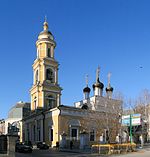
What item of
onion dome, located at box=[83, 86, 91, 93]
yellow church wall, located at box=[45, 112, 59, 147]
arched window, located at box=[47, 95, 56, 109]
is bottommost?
yellow church wall, located at box=[45, 112, 59, 147]

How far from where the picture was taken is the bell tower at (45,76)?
218ft

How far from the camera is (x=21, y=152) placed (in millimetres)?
42938

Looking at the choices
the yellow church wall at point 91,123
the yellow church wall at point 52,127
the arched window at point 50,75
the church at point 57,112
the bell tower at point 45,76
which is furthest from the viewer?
the arched window at point 50,75

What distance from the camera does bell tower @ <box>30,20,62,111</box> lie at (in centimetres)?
6631

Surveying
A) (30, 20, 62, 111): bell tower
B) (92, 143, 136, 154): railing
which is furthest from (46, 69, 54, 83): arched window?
(92, 143, 136, 154): railing

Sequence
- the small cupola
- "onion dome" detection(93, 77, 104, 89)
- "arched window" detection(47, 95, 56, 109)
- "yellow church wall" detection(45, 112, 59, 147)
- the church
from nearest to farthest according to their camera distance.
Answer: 1. the church
2. "yellow church wall" detection(45, 112, 59, 147)
3. "arched window" detection(47, 95, 56, 109)
4. the small cupola
5. "onion dome" detection(93, 77, 104, 89)

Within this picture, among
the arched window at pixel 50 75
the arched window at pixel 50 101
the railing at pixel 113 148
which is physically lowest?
the railing at pixel 113 148

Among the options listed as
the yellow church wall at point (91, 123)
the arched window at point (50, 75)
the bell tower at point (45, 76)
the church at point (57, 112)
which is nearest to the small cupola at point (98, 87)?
the church at point (57, 112)

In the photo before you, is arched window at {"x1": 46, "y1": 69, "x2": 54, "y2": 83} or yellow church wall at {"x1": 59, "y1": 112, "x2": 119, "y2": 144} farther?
arched window at {"x1": 46, "y1": 69, "x2": 54, "y2": 83}

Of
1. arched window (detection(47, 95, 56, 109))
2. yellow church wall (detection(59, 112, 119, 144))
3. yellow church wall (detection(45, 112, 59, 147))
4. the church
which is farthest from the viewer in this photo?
arched window (detection(47, 95, 56, 109))

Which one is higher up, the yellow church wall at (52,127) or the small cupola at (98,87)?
the small cupola at (98,87)

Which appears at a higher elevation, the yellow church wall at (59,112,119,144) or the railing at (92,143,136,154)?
the yellow church wall at (59,112,119,144)

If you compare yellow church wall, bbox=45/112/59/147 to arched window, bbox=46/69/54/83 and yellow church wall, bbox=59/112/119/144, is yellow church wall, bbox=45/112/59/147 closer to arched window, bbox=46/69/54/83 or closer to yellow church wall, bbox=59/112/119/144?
yellow church wall, bbox=59/112/119/144

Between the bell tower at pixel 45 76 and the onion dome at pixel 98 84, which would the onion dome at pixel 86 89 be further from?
the bell tower at pixel 45 76
